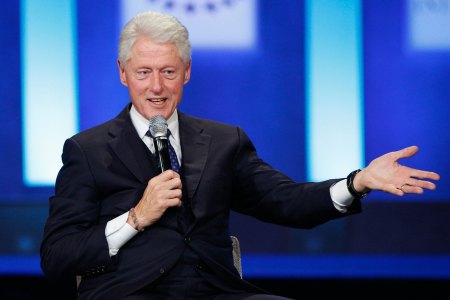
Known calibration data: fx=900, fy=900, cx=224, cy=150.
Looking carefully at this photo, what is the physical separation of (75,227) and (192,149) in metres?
0.41

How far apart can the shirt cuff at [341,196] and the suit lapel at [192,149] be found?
1.24 ft

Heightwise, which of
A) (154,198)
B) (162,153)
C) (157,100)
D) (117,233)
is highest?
(157,100)

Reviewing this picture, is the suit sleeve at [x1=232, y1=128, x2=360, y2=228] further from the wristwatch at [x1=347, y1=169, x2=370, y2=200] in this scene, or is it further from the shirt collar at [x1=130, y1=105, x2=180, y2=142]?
the shirt collar at [x1=130, y1=105, x2=180, y2=142]

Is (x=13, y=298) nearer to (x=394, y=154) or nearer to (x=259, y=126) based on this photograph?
(x=259, y=126)

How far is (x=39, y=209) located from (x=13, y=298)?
436mm

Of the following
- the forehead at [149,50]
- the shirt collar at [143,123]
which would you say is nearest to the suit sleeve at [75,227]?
the shirt collar at [143,123]

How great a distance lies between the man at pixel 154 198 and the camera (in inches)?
93.7

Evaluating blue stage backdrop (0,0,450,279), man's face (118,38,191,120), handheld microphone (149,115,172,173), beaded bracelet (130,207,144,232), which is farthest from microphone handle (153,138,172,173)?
blue stage backdrop (0,0,450,279)

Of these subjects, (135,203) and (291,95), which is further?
(291,95)

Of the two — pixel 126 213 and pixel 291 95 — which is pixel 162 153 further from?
pixel 291 95

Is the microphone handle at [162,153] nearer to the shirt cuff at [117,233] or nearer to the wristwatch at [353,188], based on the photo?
the shirt cuff at [117,233]

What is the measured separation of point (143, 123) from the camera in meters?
2.57

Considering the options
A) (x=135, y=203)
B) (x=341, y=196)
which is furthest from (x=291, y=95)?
(x=135, y=203)

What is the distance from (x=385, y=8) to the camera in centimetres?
376
